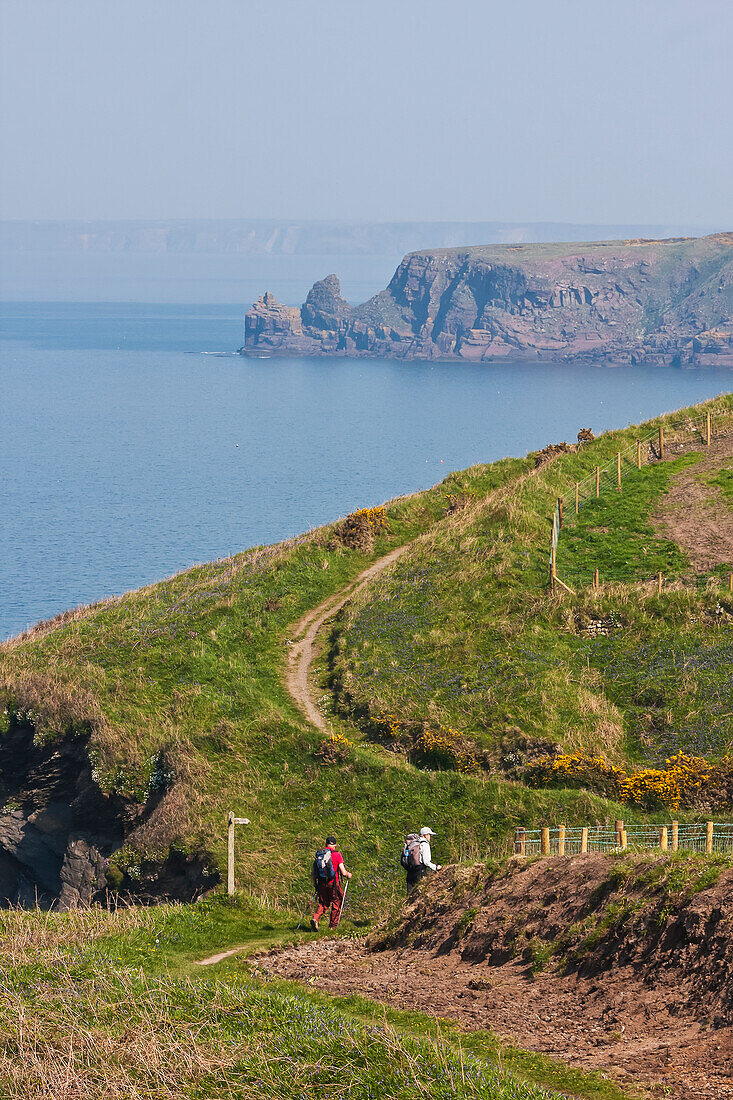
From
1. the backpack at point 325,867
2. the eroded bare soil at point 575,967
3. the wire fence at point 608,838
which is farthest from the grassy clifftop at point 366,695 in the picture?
the eroded bare soil at point 575,967

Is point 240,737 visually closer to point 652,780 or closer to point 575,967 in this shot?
point 652,780

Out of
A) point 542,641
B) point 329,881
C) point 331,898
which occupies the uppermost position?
point 542,641

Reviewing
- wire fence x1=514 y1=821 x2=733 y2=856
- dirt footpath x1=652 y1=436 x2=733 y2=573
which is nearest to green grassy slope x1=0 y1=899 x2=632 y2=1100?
wire fence x1=514 y1=821 x2=733 y2=856

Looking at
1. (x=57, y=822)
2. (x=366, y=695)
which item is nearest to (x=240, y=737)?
(x=366, y=695)

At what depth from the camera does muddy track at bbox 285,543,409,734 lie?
118 ft

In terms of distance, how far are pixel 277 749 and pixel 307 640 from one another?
7.66 m

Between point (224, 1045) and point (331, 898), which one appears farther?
point (331, 898)

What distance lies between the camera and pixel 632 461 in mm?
48906

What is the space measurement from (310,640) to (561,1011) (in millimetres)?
26930

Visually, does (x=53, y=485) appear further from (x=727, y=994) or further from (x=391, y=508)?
(x=727, y=994)

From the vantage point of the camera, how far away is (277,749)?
110ft

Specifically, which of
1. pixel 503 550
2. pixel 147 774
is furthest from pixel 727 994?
pixel 503 550

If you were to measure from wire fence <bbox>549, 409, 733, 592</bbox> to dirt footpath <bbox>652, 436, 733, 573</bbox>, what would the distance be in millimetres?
2185

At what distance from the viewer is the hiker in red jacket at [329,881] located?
2175cm
